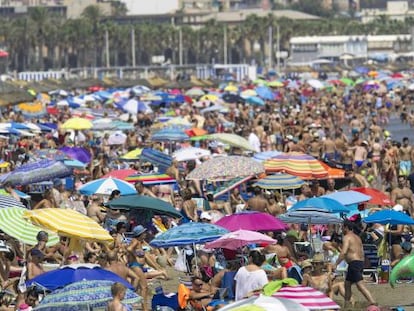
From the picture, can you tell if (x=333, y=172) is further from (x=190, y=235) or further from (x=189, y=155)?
(x=190, y=235)

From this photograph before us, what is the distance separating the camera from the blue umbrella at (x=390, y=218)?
15.9 meters

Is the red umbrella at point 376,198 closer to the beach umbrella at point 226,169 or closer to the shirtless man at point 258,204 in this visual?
the shirtless man at point 258,204

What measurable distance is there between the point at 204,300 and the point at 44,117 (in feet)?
89.9

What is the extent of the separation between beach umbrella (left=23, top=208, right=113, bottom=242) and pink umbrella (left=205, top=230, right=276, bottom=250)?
1.05 meters

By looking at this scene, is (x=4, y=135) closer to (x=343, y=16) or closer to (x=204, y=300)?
(x=204, y=300)

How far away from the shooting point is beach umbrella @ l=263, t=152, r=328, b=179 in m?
20.6

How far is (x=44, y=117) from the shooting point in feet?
131

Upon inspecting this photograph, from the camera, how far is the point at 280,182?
63.6ft

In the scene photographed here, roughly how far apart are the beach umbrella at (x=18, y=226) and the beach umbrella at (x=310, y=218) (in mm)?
2809

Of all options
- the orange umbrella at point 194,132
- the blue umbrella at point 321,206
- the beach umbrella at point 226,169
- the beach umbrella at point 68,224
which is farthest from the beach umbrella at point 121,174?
the orange umbrella at point 194,132

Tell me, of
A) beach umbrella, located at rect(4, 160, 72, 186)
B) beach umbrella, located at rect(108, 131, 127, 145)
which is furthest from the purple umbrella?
beach umbrella, located at rect(4, 160, 72, 186)

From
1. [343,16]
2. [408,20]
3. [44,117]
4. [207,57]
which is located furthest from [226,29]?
[44,117]

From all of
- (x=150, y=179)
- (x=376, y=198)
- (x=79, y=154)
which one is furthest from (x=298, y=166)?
(x=79, y=154)

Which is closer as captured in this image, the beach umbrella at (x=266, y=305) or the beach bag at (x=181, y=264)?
the beach umbrella at (x=266, y=305)
